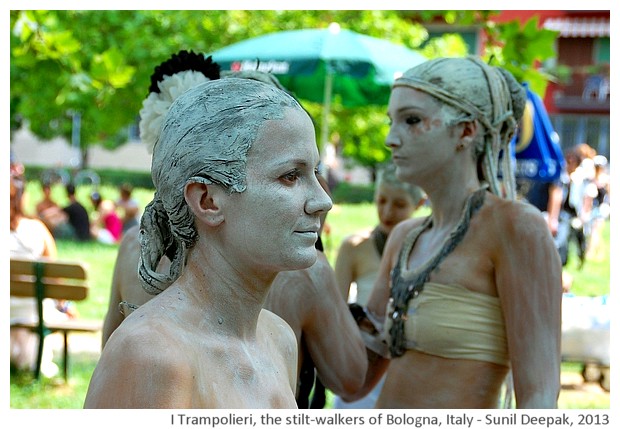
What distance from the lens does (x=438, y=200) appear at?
3156mm

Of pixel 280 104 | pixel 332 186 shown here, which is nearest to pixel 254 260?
pixel 280 104

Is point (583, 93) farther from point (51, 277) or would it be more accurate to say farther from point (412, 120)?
point (412, 120)

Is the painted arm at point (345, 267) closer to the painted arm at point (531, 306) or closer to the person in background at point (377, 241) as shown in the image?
the person in background at point (377, 241)

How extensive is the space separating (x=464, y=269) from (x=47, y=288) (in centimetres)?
507

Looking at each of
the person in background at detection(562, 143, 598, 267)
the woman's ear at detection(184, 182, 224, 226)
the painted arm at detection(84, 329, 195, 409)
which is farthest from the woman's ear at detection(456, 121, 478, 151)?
the person in background at detection(562, 143, 598, 267)

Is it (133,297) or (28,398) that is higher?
(133,297)

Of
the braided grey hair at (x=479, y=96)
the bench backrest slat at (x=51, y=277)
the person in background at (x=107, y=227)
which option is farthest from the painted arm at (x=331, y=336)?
the person in background at (x=107, y=227)

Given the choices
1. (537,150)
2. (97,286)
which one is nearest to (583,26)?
(97,286)

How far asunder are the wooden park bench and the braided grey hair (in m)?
4.75

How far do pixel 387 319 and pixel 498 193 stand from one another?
0.54m

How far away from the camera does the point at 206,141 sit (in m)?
1.65
